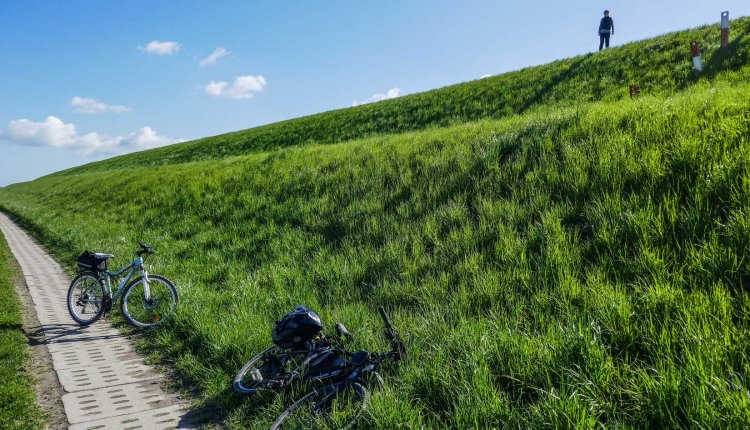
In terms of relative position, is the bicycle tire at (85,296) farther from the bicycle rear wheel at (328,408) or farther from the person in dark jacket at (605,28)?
the person in dark jacket at (605,28)

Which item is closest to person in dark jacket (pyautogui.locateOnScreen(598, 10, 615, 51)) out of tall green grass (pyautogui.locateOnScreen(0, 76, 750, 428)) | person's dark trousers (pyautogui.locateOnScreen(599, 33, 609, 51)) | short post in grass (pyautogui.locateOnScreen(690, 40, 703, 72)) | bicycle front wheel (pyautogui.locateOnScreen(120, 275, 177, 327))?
person's dark trousers (pyautogui.locateOnScreen(599, 33, 609, 51))

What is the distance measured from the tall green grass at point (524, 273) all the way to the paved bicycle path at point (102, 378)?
432 millimetres

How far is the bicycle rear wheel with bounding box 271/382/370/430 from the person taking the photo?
151 inches

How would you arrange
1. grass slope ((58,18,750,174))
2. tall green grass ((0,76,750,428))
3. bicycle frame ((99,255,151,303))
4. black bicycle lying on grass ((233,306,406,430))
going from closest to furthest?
tall green grass ((0,76,750,428)) < black bicycle lying on grass ((233,306,406,430)) < bicycle frame ((99,255,151,303)) < grass slope ((58,18,750,174))

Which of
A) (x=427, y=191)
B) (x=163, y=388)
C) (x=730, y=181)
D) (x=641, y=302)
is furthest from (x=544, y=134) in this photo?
(x=163, y=388)

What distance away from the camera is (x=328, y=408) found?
4.10m

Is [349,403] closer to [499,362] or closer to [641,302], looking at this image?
[499,362]

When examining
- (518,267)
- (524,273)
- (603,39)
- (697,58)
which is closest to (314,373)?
(524,273)

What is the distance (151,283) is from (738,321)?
8.39m

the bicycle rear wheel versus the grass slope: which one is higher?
the grass slope

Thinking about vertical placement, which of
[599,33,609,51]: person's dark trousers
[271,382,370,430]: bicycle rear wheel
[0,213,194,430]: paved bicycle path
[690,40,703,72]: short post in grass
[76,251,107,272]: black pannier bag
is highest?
[599,33,609,51]: person's dark trousers

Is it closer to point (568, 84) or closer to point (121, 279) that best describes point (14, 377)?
point (121, 279)

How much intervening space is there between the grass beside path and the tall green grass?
152 cm

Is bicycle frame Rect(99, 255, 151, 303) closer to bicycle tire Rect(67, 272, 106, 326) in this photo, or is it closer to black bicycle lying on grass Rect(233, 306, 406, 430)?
bicycle tire Rect(67, 272, 106, 326)
